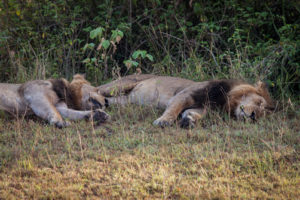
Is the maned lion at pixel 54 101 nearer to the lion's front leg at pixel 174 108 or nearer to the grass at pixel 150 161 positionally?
the grass at pixel 150 161

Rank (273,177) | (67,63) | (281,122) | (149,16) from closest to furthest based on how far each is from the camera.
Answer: (273,177) < (281,122) < (67,63) < (149,16)

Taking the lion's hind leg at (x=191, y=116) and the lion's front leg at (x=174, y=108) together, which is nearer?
the lion's hind leg at (x=191, y=116)

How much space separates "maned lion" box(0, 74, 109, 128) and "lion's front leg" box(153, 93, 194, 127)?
823mm

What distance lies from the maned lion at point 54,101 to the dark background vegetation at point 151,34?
1512 mm

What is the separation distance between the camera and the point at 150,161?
3555 mm

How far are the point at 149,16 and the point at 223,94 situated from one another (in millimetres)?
3944

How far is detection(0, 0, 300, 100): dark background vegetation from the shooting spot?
7.51 m

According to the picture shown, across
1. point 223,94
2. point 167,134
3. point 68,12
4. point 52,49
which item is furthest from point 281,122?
point 68,12

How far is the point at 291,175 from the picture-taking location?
10.5 feet

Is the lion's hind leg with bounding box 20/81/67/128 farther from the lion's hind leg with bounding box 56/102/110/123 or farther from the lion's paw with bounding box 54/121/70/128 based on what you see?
the lion's hind leg with bounding box 56/102/110/123

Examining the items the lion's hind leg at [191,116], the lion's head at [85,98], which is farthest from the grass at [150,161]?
the lion's head at [85,98]

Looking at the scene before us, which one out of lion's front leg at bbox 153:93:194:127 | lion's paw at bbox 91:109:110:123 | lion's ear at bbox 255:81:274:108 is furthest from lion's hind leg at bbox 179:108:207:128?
lion's paw at bbox 91:109:110:123

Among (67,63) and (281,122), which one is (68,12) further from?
(281,122)

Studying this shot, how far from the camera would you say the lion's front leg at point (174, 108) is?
5.09 m
